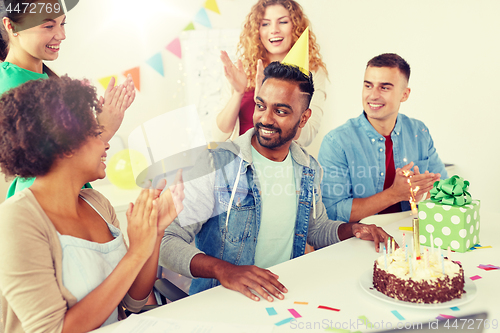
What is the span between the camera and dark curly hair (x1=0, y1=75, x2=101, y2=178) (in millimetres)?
738

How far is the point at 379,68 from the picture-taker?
73.7 inches

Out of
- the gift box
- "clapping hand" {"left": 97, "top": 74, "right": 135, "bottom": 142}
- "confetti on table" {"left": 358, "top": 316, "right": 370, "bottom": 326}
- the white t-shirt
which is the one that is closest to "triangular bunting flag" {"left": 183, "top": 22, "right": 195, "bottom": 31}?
"clapping hand" {"left": 97, "top": 74, "right": 135, "bottom": 142}

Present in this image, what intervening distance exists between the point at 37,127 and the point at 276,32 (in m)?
1.32

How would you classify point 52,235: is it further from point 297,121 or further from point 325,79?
point 325,79

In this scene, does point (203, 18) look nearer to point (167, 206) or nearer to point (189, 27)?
point (189, 27)

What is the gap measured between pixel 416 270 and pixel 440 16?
187cm

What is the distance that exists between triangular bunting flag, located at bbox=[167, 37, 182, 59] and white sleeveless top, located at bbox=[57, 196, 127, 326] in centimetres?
100

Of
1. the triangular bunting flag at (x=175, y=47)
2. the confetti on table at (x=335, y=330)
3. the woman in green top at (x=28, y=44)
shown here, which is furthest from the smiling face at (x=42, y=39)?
the confetti on table at (x=335, y=330)

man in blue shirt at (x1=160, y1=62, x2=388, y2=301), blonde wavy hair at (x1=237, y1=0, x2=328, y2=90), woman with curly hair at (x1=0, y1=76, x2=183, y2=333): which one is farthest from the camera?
blonde wavy hair at (x1=237, y1=0, x2=328, y2=90)

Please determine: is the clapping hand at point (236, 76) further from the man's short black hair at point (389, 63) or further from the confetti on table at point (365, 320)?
the confetti on table at point (365, 320)

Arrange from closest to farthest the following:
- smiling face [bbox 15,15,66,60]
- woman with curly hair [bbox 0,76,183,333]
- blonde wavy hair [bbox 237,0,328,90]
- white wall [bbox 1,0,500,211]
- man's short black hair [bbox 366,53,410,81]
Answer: woman with curly hair [bbox 0,76,183,333] → smiling face [bbox 15,15,66,60] → blonde wavy hair [bbox 237,0,328,90] → man's short black hair [bbox 366,53,410,81] → white wall [bbox 1,0,500,211]

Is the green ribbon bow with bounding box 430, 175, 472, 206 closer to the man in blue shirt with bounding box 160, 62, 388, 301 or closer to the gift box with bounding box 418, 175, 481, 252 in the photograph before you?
the gift box with bounding box 418, 175, 481, 252

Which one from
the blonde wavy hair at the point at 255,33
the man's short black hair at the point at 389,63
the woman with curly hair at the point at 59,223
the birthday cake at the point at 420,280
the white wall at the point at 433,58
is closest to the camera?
the woman with curly hair at the point at 59,223

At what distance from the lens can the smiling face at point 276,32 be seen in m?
1.82
